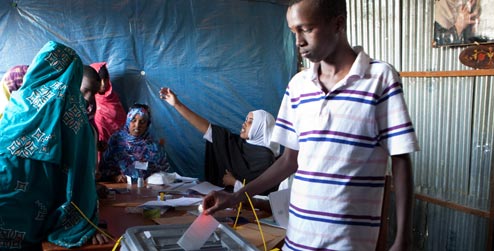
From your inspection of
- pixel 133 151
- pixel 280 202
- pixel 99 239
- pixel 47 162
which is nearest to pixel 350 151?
pixel 280 202

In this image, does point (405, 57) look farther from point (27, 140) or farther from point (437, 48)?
point (27, 140)

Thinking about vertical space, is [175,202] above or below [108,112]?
below

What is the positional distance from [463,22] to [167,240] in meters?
2.66

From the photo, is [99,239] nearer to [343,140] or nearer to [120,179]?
[343,140]

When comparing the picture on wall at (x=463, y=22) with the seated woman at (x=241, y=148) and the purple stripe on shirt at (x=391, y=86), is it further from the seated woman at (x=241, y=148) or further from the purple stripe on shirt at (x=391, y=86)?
the purple stripe on shirt at (x=391, y=86)

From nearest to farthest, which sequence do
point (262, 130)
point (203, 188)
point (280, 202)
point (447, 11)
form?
point (280, 202) < point (203, 188) < point (447, 11) < point (262, 130)

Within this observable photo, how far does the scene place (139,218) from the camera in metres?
2.22

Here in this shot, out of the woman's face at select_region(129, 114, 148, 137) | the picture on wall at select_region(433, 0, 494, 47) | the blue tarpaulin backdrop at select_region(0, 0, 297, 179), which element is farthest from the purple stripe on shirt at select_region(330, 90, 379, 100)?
the blue tarpaulin backdrop at select_region(0, 0, 297, 179)

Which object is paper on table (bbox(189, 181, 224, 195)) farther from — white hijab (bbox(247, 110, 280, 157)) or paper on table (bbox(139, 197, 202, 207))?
white hijab (bbox(247, 110, 280, 157))

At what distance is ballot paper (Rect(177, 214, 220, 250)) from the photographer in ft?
3.52

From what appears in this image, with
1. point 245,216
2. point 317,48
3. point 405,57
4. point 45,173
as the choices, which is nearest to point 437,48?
point 405,57

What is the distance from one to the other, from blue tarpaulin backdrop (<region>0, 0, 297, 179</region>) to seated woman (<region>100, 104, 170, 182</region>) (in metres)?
0.59

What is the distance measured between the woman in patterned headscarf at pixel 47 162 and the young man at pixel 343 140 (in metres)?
1.17

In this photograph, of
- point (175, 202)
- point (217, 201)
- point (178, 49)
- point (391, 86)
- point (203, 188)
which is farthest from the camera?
point (178, 49)
